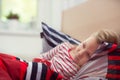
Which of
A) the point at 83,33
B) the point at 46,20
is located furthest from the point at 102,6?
the point at 46,20

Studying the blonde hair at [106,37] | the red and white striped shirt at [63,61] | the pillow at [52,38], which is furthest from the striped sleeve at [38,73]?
the pillow at [52,38]

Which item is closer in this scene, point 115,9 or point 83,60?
point 83,60

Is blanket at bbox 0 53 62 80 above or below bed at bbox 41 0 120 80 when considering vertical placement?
below

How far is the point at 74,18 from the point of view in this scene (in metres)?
1.57

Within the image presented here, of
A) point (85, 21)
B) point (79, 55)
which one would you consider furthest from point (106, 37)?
point (85, 21)

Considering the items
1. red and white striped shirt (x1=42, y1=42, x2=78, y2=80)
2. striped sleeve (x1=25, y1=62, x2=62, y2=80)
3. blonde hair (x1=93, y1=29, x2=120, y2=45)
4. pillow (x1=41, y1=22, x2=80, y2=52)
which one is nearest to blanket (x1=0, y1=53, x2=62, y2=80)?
striped sleeve (x1=25, y1=62, x2=62, y2=80)

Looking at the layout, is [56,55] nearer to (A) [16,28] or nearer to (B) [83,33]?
(B) [83,33]

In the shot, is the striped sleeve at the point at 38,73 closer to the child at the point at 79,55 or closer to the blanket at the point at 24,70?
the blanket at the point at 24,70

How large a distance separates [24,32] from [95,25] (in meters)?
0.83

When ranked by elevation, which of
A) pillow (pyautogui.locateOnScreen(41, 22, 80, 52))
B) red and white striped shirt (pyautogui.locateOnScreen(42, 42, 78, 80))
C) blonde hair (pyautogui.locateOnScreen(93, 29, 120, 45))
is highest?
blonde hair (pyautogui.locateOnScreen(93, 29, 120, 45))

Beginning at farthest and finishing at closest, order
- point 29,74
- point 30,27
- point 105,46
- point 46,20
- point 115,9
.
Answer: point 30,27
point 46,20
point 115,9
point 105,46
point 29,74

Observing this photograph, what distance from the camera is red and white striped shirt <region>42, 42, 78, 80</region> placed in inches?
42.3

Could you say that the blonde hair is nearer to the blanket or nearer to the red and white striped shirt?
the red and white striped shirt

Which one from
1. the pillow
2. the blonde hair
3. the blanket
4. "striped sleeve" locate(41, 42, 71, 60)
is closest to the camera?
the blanket
